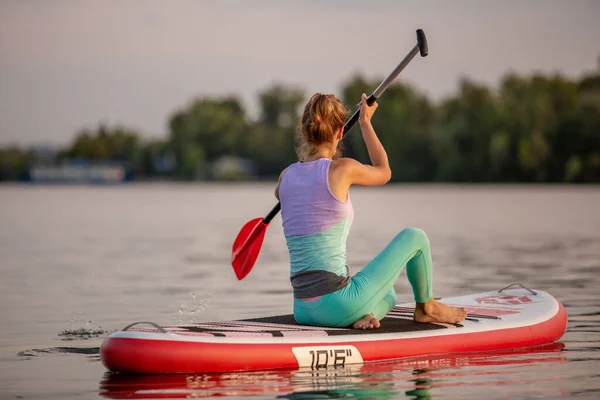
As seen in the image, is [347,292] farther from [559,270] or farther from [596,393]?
[559,270]

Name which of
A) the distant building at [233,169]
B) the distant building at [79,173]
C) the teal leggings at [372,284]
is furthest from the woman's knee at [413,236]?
the distant building at [79,173]

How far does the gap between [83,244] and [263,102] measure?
130 meters

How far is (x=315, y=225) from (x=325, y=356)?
34.3 inches

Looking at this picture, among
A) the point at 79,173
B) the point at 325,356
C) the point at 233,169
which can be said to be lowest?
the point at 325,356

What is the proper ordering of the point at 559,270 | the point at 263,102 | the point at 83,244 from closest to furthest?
1. the point at 559,270
2. the point at 83,244
3. the point at 263,102

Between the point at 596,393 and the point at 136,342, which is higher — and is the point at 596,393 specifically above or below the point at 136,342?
below

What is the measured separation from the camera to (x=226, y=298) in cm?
1309

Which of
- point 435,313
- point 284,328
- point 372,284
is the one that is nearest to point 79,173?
point 435,313

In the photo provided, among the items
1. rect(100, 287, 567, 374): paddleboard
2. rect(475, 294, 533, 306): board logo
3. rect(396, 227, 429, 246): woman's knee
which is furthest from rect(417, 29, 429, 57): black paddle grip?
rect(475, 294, 533, 306): board logo

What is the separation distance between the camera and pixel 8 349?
9.13 metres

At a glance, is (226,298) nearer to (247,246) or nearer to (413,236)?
(247,246)

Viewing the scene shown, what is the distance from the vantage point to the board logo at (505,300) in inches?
380

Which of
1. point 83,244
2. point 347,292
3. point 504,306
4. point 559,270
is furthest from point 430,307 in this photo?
point 83,244

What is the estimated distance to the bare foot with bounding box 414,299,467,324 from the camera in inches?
323
